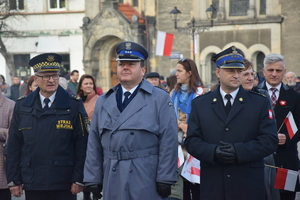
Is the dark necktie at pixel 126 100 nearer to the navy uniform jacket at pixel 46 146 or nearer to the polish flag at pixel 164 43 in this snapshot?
the navy uniform jacket at pixel 46 146

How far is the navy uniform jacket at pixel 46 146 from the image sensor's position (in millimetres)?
6074

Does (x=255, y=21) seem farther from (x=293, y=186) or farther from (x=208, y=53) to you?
(x=293, y=186)

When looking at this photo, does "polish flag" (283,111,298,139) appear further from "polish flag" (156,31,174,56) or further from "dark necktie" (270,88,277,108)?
"polish flag" (156,31,174,56)

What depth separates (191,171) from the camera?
Result: 7316mm

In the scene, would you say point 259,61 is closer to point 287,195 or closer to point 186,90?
point 186,90

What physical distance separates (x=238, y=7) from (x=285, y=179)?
22173 mm

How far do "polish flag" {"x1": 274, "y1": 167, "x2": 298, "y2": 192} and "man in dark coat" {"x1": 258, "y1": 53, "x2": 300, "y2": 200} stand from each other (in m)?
0.33

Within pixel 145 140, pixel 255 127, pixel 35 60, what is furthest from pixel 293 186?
pixel 35 60

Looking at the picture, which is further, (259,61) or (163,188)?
(259,61)

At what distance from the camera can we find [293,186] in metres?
6.44

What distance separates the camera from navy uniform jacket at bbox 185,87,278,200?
516cm

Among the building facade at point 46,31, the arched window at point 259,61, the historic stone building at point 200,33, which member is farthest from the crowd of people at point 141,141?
the building facade at point 46,31

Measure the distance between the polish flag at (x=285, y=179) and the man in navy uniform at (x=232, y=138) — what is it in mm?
1105

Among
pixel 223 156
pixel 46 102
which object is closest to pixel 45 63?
pixel 46 102
